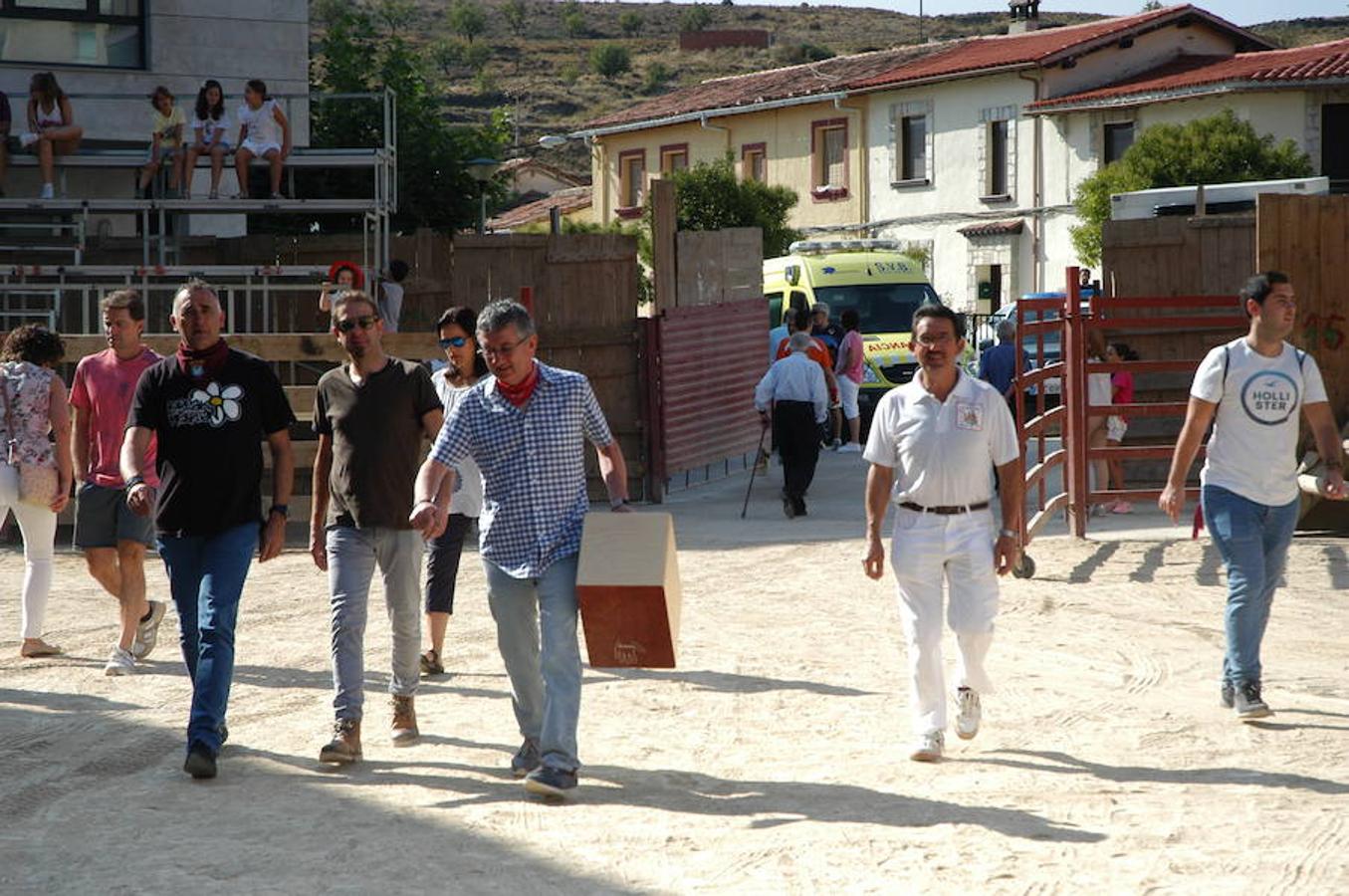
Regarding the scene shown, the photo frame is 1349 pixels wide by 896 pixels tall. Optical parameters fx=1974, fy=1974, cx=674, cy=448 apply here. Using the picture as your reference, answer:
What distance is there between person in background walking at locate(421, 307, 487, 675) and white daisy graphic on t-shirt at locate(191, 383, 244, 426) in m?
1.79

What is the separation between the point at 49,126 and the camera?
20.5 m

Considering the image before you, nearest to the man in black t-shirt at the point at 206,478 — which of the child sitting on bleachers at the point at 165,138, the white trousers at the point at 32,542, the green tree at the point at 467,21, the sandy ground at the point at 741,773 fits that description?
the sandy ground at the point at 741,773

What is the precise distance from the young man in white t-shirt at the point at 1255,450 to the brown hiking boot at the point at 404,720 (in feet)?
11.3

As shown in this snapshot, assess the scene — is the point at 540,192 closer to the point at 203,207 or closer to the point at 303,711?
the point at 203,207

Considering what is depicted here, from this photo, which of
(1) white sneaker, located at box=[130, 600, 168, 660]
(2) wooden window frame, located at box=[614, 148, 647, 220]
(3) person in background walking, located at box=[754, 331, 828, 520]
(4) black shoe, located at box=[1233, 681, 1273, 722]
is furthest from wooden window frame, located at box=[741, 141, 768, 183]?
(4) black shoe, located at box=[1233, 681, 1273, 722]

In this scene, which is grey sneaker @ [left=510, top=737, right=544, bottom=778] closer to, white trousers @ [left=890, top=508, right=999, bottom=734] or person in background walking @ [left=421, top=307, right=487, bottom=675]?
white trousers @ [left=890, top=508, right=999, bottom=734]

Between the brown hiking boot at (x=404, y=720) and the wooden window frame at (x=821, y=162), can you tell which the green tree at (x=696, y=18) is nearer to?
the wooden window frame at (x=821, y=162)

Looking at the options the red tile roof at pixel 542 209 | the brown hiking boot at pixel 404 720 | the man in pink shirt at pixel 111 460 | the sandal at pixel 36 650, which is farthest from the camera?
the red tile roof at pixel 542 209

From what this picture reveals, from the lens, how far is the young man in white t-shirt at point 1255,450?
840 cm

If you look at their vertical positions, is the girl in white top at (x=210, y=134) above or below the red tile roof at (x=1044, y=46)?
below

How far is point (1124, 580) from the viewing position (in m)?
12.7

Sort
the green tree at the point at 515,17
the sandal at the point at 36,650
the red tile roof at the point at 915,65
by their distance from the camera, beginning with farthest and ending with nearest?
the green tree at the point at 515,17
the red tile roof at the point at 915,65
the sandal at the point at 36,650

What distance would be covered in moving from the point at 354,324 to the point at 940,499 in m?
2.45

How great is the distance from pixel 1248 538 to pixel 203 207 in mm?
14113
